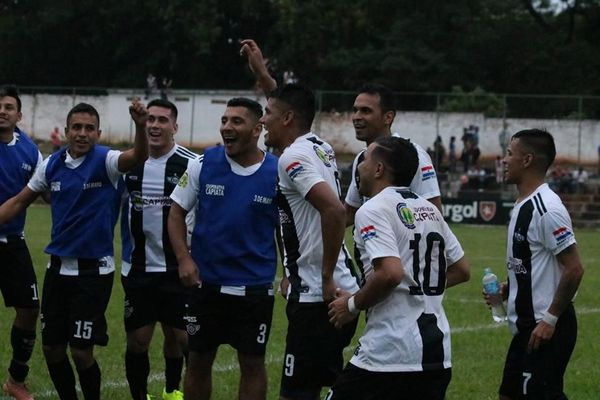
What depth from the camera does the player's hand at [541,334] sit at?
7.36 metres

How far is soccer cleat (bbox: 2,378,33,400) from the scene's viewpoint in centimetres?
960

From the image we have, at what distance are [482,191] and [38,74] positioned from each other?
35641 millimetres

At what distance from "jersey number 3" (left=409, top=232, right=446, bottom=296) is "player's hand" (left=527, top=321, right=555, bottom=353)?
1.17 m

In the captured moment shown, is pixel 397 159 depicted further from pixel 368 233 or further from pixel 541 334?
pixel 541 334

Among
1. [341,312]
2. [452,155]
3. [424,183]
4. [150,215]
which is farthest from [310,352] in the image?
[452,155]

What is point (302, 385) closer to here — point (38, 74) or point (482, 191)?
point (482, 191)

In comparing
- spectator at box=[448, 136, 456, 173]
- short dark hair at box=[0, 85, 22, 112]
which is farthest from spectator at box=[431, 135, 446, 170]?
short dark hair at box=[0, 85, 22, 112]

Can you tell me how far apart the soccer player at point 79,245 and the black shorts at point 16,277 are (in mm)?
942

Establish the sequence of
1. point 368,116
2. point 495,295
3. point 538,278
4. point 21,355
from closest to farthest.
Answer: point 538,278
point 495,295
point 368,116
point 21,355

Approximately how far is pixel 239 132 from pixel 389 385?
2.40 meters

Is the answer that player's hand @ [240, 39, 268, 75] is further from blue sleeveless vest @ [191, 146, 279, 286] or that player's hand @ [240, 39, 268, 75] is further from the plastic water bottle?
the plastic water bottle

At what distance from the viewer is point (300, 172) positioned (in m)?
7.36

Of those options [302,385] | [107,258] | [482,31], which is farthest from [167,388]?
[482,31]

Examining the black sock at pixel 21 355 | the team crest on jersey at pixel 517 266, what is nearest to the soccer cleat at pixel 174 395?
the black sock at pixel 21 355
